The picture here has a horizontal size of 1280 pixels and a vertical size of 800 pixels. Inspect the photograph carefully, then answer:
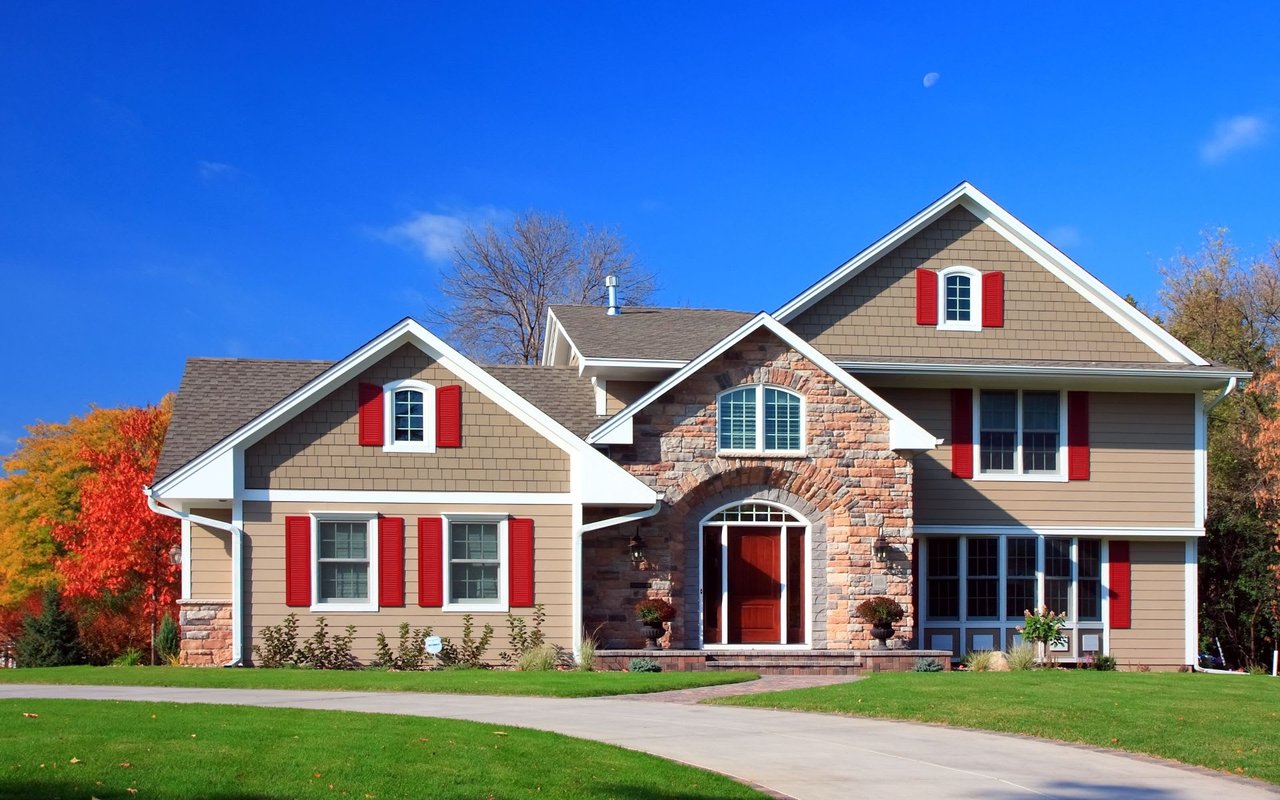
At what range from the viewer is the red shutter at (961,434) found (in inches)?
936

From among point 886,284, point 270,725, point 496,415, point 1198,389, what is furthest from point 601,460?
point 1198,389

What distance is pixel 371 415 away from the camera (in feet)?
67.3

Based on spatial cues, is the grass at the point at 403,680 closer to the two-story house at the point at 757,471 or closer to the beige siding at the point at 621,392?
the two-story house at the point at 757,471

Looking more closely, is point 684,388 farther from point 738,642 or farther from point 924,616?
point 924,616

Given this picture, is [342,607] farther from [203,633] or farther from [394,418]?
[394,418]

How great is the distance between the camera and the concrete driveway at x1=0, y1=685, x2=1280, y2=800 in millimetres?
10648

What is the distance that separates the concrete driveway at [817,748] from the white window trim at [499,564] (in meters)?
4.27

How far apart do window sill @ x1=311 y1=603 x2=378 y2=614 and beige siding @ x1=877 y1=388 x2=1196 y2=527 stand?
9.49 metres

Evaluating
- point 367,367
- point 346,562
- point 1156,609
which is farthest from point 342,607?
point 1156,609

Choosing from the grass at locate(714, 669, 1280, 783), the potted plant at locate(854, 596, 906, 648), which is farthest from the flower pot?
the grass at locate(714, 669, 1280, 783)

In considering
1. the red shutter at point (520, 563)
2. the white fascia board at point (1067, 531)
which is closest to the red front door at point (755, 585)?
the white fascia board at point (1067, 531)

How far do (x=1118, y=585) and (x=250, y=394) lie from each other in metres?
15.8

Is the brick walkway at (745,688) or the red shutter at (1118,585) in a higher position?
the red shutter at (1118,585)

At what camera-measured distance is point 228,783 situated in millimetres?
9102
